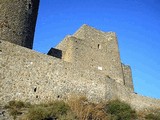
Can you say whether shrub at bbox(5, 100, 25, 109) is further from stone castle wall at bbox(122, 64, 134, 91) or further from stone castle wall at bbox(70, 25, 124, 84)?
stone castle wall at bbox(122, 64, 134, 91)

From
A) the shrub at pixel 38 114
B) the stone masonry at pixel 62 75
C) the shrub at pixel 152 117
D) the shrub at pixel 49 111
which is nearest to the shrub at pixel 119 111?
the shrub at pixel 152 117

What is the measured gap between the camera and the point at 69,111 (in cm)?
1469

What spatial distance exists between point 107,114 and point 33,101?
14.1 feet

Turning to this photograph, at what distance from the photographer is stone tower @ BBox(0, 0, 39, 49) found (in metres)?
18.7

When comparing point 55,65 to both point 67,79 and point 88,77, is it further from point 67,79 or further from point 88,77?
point 88,77

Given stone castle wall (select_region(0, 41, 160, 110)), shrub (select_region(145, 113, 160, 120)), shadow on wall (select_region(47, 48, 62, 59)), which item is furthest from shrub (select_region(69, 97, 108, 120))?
shadow on wall (select_region(47, 48, 62, 59))

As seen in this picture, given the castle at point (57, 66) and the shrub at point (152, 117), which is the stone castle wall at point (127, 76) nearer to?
the castle at point (57, 66)

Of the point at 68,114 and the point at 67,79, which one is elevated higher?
the point at 67,79

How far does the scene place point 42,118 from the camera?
1352 cm

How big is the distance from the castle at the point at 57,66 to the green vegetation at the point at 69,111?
86 centimetres

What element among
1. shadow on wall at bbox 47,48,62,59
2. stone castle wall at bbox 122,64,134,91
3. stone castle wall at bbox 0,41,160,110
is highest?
shadow on wall at bbox 47,48,62,59

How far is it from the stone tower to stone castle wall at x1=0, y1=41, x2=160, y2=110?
2191 millimetres

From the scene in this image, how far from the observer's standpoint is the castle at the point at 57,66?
1613cm

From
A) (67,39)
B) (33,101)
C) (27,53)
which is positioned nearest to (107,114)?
(33,101)
